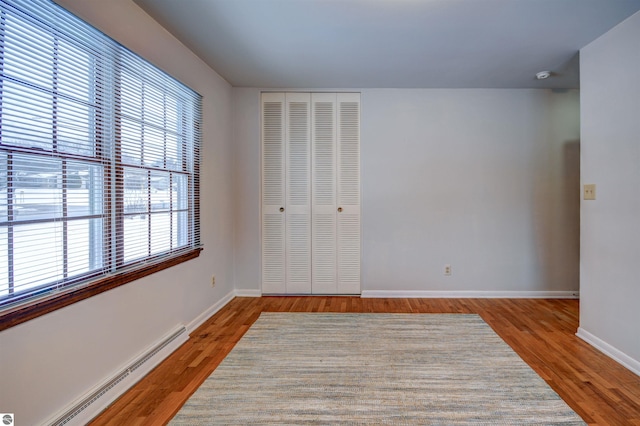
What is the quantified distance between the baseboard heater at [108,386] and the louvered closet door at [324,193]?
1779 mm

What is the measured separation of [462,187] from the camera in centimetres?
359

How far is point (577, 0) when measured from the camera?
6.28 ft

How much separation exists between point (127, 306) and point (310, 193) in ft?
7.34

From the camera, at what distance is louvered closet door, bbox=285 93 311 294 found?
3.64 m

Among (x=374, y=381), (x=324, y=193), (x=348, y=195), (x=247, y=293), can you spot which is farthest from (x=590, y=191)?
(x=247, y=293)

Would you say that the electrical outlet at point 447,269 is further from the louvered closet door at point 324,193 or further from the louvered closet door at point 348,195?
the louvered closet door at point 324,193

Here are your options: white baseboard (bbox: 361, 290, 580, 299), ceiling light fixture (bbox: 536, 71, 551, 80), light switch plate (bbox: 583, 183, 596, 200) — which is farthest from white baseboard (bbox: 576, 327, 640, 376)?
ceiling light fixture (bbox: 536, 71, 551, 80)

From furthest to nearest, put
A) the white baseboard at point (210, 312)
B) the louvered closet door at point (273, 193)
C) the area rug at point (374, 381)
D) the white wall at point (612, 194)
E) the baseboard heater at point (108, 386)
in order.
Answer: the louvered closet door at point (273, 193) → the white baseboard at point (210, 312) → the white wall at point (612, 194) → the area rug at point (374, 381) → the baseboard heater at point (108, 386)

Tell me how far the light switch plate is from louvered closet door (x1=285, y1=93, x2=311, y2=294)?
2657 millimetres

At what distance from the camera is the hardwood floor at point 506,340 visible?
170cm

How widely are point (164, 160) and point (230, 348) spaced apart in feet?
5.25

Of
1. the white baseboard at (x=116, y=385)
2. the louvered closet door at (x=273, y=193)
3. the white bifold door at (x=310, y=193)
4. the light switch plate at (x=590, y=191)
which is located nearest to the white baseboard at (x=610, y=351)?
the light switch plate at (x=590, y=191)

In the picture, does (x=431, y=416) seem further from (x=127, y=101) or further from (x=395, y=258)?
(x=127, y=101)

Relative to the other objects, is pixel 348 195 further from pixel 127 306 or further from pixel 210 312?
pixel 127 306
